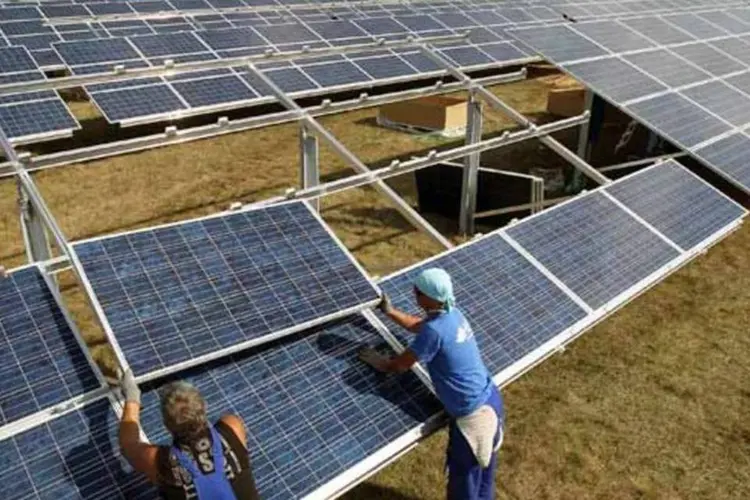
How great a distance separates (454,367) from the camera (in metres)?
5.64

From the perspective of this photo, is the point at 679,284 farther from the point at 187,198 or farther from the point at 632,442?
the point at 187,198

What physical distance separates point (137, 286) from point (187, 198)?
382 inches

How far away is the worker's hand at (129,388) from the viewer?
16.2 ft

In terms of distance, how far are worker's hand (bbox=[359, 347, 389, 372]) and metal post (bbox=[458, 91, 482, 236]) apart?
23.8 feet

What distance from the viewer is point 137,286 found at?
5.76m

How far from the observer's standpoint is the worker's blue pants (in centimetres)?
602

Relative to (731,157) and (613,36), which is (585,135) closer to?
(613,36)

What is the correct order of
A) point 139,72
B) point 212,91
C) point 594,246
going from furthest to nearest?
1. point 212,91
2. point 139,72
3. point 594,246

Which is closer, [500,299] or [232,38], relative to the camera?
[500,299]

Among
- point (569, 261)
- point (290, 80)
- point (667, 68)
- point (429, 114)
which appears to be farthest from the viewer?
point (429, 114)

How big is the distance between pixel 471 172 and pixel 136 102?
622 cm

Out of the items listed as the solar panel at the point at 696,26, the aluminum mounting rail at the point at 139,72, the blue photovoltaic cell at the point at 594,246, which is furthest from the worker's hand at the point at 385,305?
the solar panel at the point at 696,26

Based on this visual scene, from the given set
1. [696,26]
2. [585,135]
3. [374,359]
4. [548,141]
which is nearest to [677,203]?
[548,141]

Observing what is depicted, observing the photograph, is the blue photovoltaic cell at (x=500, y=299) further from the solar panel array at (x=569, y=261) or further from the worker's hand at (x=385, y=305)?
the worker's hand at (x=385, y=305)
